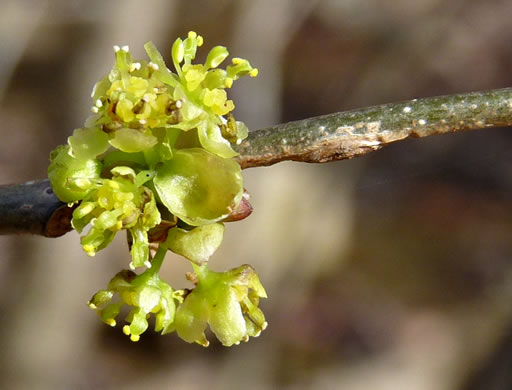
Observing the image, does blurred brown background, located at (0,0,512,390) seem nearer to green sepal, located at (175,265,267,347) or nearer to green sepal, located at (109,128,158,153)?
green sepal, located at (175,265,267,347)

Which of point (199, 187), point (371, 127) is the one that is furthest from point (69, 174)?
point (371, 127)

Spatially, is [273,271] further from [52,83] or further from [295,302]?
[52,83]

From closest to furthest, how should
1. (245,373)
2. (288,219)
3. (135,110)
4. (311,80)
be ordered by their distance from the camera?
(135,110) < (245,373) < (288,219) < (311,80)

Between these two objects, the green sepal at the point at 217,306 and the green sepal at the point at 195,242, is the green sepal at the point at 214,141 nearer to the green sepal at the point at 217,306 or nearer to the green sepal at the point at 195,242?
the green sepal at the point at 195,242

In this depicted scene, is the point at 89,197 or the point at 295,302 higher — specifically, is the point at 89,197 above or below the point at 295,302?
above

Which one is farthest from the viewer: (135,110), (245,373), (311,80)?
(311,80)

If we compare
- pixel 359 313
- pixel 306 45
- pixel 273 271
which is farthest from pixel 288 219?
pixel 306 45

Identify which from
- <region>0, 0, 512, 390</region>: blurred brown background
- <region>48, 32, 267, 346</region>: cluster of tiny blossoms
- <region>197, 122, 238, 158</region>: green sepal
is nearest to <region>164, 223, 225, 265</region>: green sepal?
<region>48, 32, 267, 346</region>: cluster of tiny blossoms

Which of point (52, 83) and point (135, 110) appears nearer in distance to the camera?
point (135, 110)
